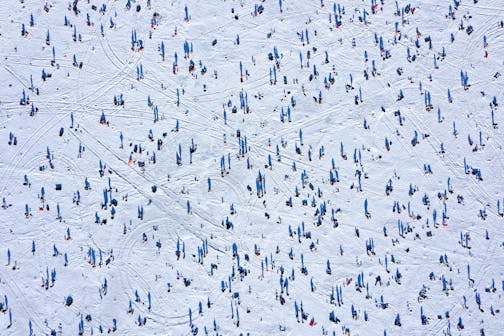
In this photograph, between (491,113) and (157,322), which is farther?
(491,113)

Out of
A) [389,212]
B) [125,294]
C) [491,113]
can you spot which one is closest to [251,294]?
[125,294]

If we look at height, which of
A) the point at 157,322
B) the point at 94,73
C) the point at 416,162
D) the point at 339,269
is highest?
the point at 94,73

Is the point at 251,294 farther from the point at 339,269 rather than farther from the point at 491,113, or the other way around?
the point at 491,113

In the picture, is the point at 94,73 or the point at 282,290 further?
the point at 94,73

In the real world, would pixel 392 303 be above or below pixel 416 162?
below

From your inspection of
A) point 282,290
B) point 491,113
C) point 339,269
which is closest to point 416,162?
point 491,113

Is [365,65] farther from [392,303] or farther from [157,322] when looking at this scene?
[157,322]
